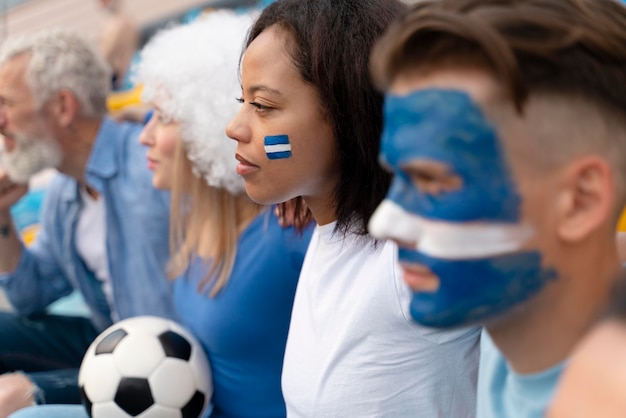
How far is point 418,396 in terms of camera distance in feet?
4.28

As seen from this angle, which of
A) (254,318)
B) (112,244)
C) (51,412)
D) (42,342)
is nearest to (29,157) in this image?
(112,244)

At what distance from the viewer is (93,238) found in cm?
274

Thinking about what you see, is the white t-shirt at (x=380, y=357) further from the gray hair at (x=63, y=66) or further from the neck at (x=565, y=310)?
the gray hair at (x=63, y=66)

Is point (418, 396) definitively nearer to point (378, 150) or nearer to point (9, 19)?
point (378, 150)

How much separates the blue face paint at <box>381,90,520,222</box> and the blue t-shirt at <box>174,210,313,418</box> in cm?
98

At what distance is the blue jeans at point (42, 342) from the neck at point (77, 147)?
52 cm

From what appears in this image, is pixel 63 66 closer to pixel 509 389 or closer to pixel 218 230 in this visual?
pixel 218 230

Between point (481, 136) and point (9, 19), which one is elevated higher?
point (481, 136)

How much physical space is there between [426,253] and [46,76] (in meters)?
2.23

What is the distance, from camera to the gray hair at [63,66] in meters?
2.73

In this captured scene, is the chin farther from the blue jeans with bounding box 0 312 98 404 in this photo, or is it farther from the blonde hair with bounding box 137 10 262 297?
the blue jeans with bounding box 0 312 98 404

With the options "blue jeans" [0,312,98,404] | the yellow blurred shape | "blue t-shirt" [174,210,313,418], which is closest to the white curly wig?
"blue t-shirt" [174,210,313,418]

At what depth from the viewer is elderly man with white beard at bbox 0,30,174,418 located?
259cm

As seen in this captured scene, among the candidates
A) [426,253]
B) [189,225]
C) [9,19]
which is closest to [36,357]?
[189,225]
